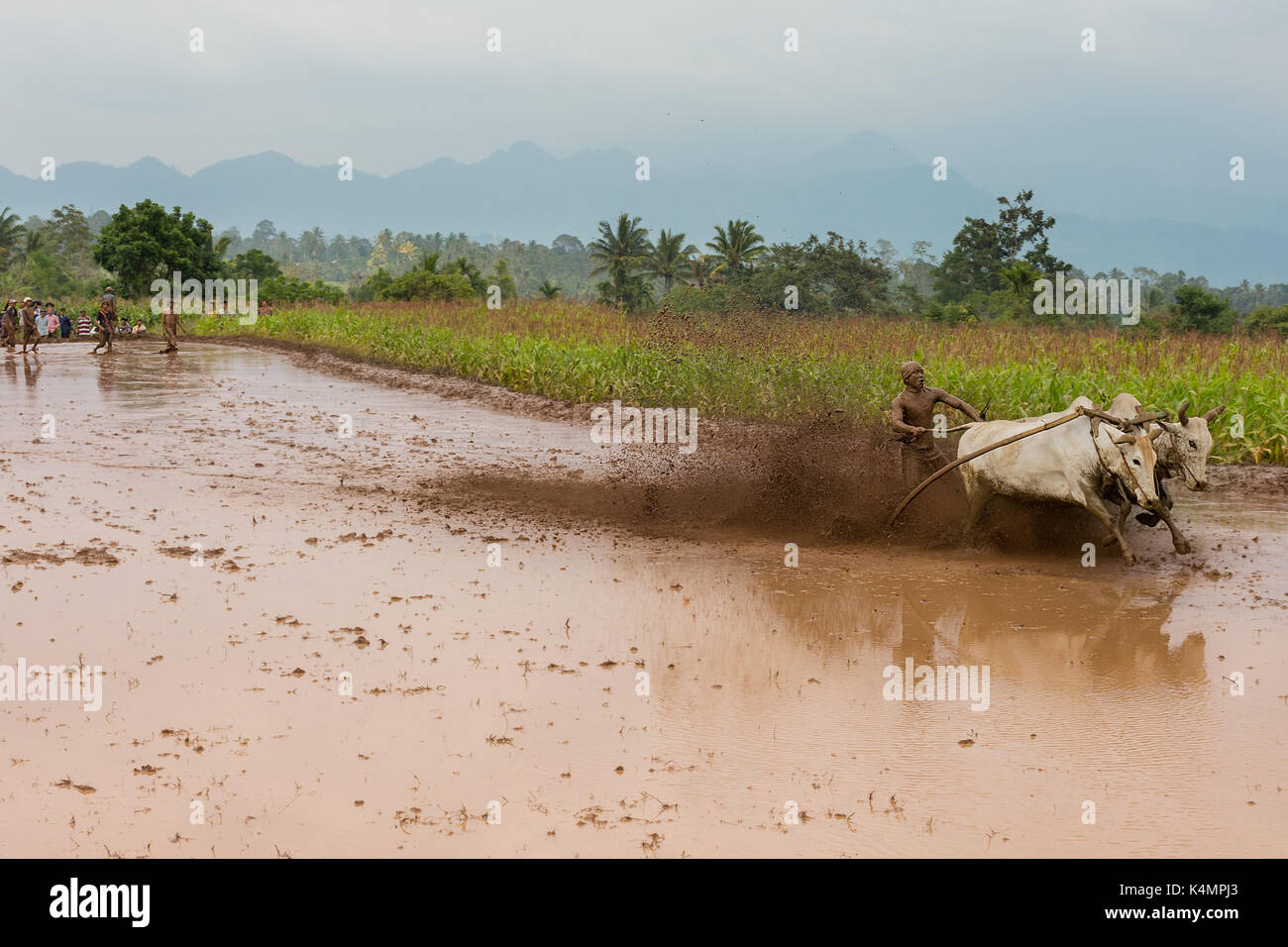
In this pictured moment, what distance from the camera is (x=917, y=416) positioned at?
9.57 metres

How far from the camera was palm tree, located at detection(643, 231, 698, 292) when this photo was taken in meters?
56.0

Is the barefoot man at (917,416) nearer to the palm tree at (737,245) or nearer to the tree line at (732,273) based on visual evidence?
the tree line at (732,273)

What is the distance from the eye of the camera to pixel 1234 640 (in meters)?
7.17

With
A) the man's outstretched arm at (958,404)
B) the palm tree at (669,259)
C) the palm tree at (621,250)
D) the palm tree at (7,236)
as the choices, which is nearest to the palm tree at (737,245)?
Result: the palm tree at (669,259)

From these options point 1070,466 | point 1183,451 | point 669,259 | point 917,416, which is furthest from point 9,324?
point 669,259

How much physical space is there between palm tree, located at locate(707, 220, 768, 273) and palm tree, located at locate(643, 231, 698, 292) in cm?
187

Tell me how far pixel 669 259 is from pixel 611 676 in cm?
5130

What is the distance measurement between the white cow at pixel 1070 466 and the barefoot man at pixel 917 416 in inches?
15.8

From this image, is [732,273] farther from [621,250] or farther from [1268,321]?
[1268,321]

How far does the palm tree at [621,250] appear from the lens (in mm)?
55219

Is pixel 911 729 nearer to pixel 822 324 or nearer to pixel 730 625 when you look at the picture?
pixel 730 625

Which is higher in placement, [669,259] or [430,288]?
[669,259]
